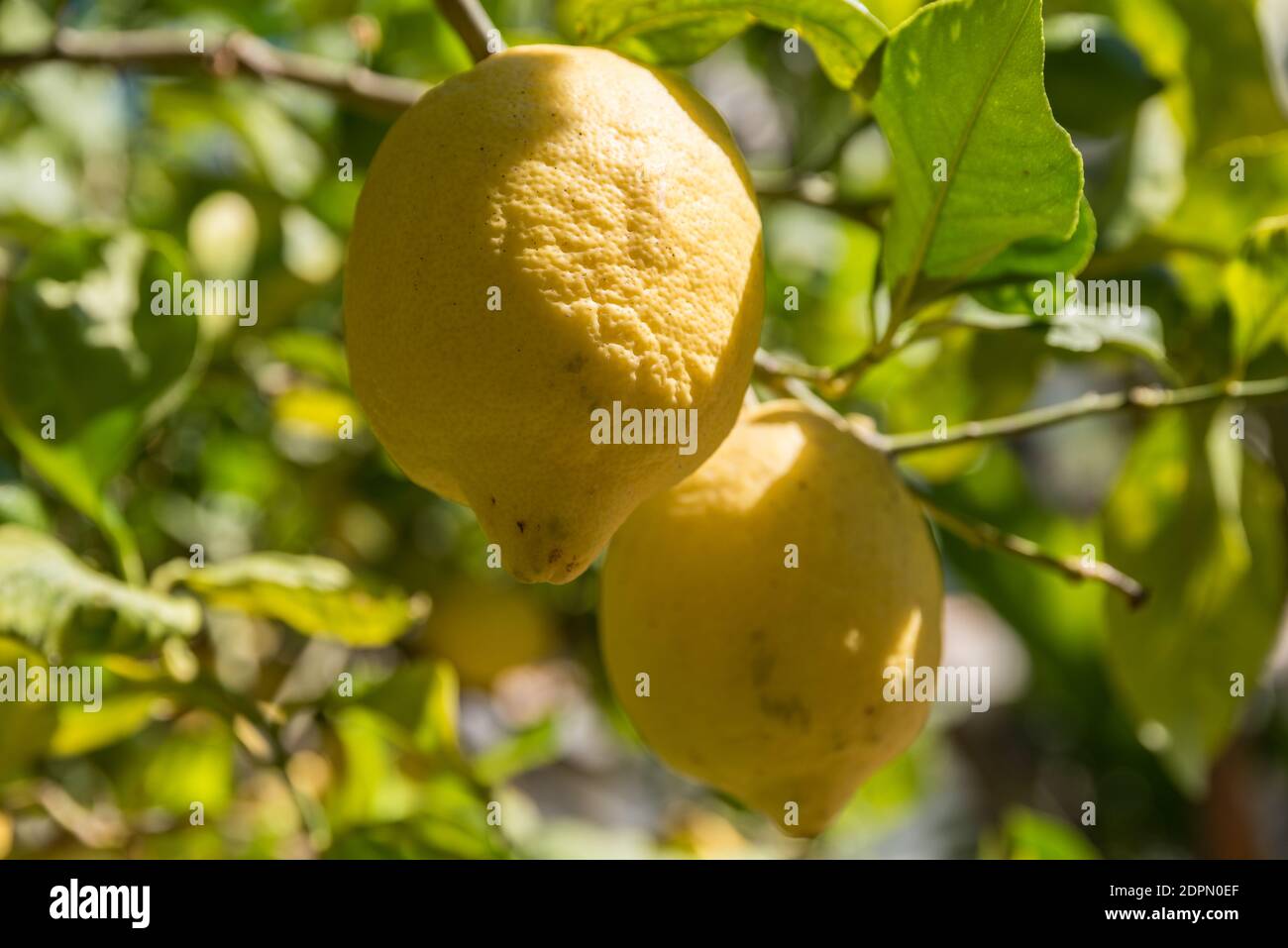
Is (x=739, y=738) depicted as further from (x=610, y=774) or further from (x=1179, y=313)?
(x=610, y=774)

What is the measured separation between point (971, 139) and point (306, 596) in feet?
1.58

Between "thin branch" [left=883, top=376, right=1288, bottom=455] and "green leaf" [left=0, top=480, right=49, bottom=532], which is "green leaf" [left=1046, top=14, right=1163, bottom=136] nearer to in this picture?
"thin branch" [left=883, top=376, right=1288, bottom=455]

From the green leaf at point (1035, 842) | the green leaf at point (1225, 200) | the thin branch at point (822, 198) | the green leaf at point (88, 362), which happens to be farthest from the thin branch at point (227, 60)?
the green leaf at point (1035, 842)

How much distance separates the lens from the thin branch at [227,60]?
3.16 feet

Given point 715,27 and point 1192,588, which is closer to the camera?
point 715,27

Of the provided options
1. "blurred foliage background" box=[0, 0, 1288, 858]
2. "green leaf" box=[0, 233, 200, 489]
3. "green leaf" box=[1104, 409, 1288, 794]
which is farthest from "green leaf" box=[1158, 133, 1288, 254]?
"green leaf" box=[0, 233, 200, 489]

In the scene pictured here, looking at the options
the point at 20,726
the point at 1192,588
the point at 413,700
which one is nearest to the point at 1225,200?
the point at 1192,588

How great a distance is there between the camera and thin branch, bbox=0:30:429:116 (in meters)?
0.96

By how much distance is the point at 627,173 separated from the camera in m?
0.56

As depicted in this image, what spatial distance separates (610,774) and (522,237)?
2.17 m

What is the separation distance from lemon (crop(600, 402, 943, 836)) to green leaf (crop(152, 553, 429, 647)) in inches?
6.8

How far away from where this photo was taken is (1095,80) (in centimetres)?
92

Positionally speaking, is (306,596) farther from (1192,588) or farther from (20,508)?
(1192,588)

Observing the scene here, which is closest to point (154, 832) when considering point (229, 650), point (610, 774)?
point (229, 650)
